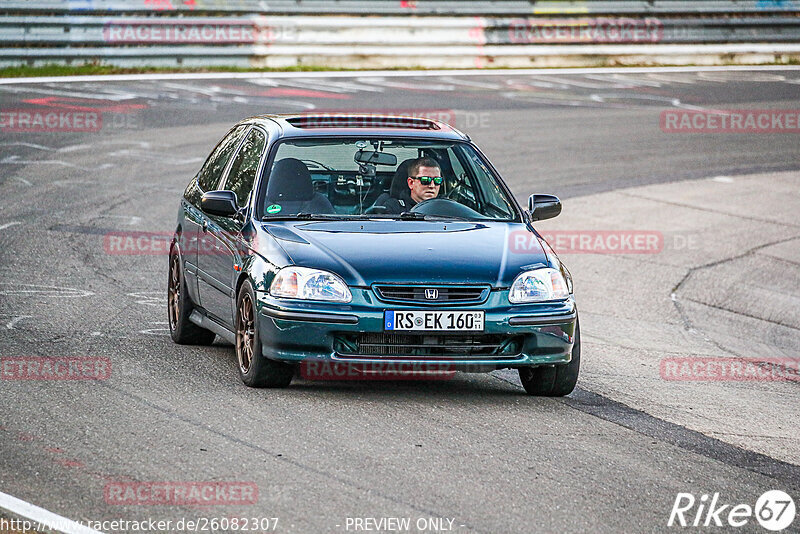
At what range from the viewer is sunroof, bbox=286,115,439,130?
9.20 metres

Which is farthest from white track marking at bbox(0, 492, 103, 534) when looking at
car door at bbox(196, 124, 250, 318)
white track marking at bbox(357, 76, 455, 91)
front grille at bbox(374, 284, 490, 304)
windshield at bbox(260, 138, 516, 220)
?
white track marking at bbox(357, 76, 455, 91)

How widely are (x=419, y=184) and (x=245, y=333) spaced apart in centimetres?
165

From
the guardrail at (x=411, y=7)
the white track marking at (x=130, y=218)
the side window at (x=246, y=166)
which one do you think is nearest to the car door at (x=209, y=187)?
the side window at (x=246, y=166)

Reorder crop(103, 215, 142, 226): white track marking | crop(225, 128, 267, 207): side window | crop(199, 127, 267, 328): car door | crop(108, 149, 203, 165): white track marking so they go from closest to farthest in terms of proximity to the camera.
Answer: crop(199, 127, 267, 328): car door < crop(225, 128, 267, 207): side window < crop(103, 215, 142, 226): white track marking < crop(108, 149, 203, 165): white track marking

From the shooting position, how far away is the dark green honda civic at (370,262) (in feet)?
24.9

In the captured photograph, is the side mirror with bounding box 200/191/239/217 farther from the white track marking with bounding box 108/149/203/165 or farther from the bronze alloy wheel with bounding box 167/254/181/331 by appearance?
the white track marking with bounding box 108/149/203/165

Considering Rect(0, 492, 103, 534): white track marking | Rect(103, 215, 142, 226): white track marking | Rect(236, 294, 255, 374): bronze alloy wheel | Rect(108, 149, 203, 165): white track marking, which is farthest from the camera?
Rect(108, 149, 203, 165): white track marking

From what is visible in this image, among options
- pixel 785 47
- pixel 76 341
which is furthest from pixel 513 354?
pixel 785 47

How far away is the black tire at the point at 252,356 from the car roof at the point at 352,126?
135cm

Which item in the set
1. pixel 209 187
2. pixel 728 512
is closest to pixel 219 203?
pixel 209 187

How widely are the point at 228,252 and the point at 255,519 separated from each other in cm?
332

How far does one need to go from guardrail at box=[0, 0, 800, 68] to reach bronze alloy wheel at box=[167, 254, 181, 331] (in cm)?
1592

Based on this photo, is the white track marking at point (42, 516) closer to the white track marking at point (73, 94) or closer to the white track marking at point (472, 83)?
the white track marking at point (73, 94)

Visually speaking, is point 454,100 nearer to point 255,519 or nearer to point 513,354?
point 513,354
